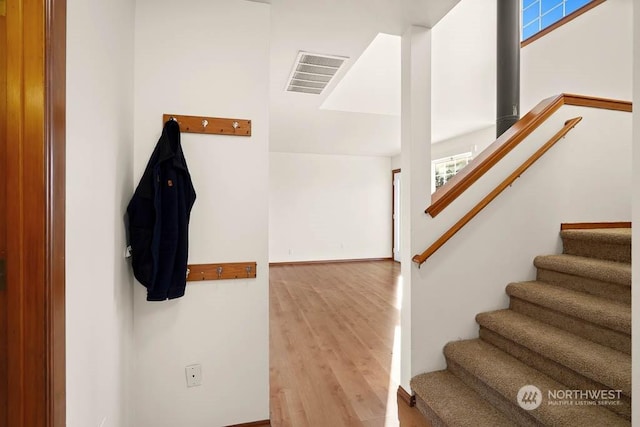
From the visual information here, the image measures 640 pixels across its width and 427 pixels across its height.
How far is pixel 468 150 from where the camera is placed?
584 cm

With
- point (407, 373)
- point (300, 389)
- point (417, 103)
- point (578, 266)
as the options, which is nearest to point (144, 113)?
point (417, 103)

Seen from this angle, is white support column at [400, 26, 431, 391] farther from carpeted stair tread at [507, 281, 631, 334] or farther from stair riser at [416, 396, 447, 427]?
carpeted stair tread at [507, 281, 631, 334]

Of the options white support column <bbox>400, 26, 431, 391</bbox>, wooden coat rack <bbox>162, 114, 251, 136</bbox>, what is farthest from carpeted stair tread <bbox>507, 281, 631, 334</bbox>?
wooden coat rack <bbox>162, 114, 251, 136</bbox>

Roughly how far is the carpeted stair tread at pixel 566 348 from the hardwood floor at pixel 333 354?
0.87 meters

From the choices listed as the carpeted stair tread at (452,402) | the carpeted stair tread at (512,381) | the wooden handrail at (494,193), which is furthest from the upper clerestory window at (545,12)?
the carpeted stair tread at (452,402)

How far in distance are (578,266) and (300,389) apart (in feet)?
6.64

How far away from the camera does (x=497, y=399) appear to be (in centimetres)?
174

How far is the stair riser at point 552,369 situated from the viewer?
55.2 inches

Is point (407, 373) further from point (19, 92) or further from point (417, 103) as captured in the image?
point (19, 92)

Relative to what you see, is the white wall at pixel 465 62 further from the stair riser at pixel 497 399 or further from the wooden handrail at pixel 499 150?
the stair riser at pixel 497 399

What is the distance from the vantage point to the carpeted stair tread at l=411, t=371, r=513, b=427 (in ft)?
5.51

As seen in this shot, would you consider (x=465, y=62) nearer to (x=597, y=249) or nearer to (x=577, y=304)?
(x=597, y=249)

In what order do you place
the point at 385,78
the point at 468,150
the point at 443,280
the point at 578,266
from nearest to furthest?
the point at 578,266 < the point at 443,280 < the point at 385,78 < the point at 468,150

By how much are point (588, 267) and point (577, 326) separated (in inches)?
15.4
